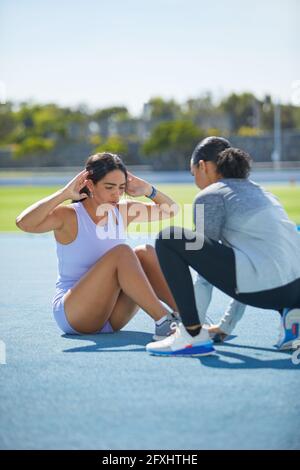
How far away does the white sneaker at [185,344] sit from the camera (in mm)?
4383

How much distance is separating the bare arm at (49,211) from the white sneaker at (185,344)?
0.97 m

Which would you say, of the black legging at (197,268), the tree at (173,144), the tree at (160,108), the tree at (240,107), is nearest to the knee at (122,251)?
the black legging at (197,268)

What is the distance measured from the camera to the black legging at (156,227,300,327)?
4.24 m

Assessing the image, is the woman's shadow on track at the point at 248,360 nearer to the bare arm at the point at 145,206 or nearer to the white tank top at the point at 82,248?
the white tank top at the point at 82,248

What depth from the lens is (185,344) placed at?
439 cm

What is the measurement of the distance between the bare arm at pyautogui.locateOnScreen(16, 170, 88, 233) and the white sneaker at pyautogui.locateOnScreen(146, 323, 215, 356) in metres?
0.97

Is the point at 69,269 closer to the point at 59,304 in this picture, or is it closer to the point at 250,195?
the point at 59,304

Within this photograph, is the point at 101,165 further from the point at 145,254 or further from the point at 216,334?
the point at 216,334

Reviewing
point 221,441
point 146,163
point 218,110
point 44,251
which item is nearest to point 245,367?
point 221,441

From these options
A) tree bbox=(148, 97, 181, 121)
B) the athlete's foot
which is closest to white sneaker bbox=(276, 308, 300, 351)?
the athlete's foot

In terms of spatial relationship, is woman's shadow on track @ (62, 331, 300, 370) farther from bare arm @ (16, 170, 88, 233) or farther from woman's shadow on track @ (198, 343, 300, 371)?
bare arm @ (16, 170, 88, 233)

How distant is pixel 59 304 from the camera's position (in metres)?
4.89

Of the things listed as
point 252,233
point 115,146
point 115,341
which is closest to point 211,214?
point 252,233

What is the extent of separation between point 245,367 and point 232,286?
41 centimetres
